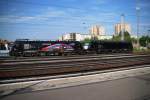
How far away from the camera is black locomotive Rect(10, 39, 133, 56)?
3406 cm

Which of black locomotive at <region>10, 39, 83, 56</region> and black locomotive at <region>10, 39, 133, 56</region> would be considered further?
black locomotive at <region>10, 39, 133, 56</region>

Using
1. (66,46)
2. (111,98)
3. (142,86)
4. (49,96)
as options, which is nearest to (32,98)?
(49,96)

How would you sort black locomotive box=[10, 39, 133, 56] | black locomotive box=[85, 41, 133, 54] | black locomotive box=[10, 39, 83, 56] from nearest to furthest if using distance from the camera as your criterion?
black locomotive box=[10, 39, 83, 56]
black locomotive box=[10, 39, 133, 56]
black locomotive box=[85, 41, 133, 54]

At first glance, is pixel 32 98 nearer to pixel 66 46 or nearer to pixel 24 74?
pixel 24 74

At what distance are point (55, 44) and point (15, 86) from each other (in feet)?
94.2

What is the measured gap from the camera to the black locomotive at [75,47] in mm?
34062

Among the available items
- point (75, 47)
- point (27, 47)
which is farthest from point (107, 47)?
point (27, 47)

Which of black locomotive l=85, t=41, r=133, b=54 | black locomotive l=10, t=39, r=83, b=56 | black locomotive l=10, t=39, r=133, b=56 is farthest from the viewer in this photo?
black locomotive l=85, t=41, r=133, b=54

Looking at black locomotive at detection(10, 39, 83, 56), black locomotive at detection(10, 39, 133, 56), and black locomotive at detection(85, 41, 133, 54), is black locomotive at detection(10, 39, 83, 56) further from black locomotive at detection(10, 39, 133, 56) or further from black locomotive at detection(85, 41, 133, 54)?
black locomotive at detection(85, 41, 133, 54)


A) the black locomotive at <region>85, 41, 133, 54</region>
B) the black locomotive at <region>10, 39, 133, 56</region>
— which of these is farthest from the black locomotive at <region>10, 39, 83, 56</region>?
the black locomotive at <region>85, 41, 133, 54</region>

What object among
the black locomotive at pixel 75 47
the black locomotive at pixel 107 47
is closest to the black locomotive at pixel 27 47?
the black locomotive at pixel 75 47

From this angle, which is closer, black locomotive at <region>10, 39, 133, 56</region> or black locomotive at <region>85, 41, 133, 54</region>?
black locomotive at <region>10, 39, 133, 56</region>

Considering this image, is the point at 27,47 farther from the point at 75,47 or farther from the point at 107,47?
the point at 107,47

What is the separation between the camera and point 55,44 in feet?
124
